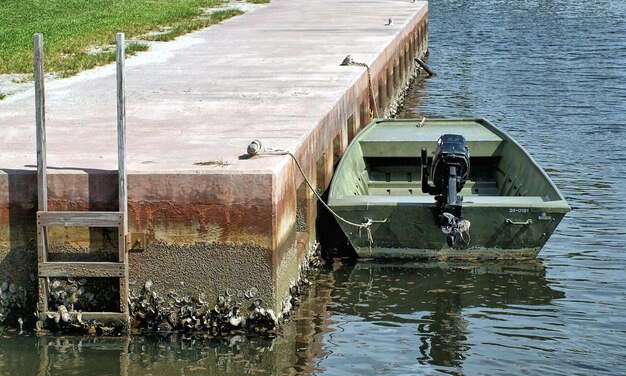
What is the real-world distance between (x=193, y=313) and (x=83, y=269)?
109 centimetres

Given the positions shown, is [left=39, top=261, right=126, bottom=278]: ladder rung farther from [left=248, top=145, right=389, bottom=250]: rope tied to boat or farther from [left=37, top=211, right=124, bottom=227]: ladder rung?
[left=248, top=145, right=389, bottom=250]: rope tied to boat

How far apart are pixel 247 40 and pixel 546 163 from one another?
25.6ft

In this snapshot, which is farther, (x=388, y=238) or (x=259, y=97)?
(x=259, y=97)

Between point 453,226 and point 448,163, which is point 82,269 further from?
point 448,163

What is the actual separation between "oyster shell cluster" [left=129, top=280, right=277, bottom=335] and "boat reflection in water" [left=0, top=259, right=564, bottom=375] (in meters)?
0.14

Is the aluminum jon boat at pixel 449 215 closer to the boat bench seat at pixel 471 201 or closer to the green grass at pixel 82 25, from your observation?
the boat bench seat at pixel 471 201

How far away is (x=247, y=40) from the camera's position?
83.0 feet

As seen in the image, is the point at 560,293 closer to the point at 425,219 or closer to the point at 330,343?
the point at 425,219

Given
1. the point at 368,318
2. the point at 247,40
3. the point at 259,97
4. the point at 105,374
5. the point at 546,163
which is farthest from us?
the point at 247,40

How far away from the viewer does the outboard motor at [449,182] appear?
520 inches

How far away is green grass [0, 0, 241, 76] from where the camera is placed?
21344 mm

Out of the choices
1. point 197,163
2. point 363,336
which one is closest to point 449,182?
point 363,336

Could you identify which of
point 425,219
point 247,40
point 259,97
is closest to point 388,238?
point 425,219

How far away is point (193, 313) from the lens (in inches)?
458
